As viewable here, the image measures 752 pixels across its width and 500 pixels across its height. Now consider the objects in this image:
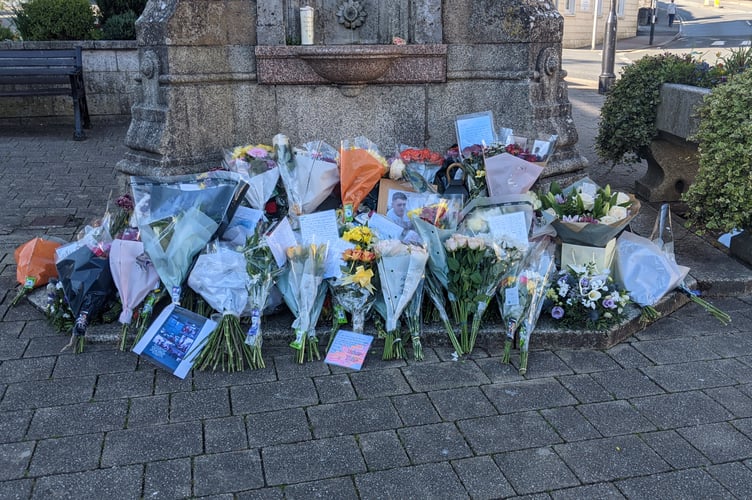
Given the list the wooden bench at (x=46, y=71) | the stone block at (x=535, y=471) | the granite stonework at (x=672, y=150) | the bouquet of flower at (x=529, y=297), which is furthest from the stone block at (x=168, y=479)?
the wooden bench at (x=46, y=71)

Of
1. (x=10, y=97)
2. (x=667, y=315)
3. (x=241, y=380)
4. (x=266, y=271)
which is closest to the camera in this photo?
(x=241, y=380)

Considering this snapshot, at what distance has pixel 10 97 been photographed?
10180mm

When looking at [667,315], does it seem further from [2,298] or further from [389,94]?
[2,298]

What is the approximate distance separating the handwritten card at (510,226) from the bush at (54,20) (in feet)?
29.9

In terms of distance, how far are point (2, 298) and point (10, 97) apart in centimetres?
684

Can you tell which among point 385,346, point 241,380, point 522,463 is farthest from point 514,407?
point 241,380

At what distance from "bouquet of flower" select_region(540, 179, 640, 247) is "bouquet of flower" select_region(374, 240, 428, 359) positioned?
948 mm

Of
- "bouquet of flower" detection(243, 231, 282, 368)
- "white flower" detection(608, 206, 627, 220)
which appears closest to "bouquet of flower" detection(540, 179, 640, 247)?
"white flower" detection(608, 206, 627, 220)

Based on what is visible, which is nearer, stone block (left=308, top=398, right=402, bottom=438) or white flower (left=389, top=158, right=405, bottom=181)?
stone block (left=308, top=398, right=402, bottom=438)

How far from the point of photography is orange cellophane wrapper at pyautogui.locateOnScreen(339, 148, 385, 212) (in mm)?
4551

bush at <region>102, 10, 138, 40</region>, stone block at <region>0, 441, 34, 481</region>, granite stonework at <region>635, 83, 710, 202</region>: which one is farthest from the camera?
bush at <region>102, 10, 138, 40</region>

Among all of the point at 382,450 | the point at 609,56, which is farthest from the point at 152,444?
the point at 609,56

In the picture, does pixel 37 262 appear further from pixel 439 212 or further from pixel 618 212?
pixel 618 212

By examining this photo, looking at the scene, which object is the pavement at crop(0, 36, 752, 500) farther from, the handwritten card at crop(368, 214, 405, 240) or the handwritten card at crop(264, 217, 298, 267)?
the handwritten card at crop(368, 214, 405, 240)
